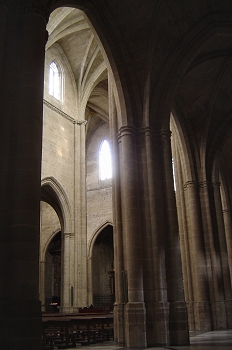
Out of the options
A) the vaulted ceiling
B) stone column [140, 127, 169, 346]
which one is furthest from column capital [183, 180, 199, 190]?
the vaulted ceiling

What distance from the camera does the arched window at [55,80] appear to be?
2327cm

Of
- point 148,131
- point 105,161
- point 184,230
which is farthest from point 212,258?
point 105,161

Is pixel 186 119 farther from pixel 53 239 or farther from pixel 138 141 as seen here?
pixel 53 239

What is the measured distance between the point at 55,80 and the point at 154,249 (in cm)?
1507

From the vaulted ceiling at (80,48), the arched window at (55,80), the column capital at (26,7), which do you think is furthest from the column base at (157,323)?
the arched window at (55,80)

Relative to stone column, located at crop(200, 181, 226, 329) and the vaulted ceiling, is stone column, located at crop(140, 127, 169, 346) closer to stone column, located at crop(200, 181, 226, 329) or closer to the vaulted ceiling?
stone column, located at crop(200, 181, 226, 329)

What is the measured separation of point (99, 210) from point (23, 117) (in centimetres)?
2377

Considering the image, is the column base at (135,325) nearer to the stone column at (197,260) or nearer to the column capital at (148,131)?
the column capital at (148,131)

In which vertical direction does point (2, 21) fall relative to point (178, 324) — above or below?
above

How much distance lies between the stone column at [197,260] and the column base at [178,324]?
5.63 metres

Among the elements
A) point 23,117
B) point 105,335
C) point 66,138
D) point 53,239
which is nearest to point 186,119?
point 66,138

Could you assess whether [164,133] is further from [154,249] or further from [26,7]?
[26,7]

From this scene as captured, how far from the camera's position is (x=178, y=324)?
11.1m

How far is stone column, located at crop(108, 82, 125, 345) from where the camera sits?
11039mm
